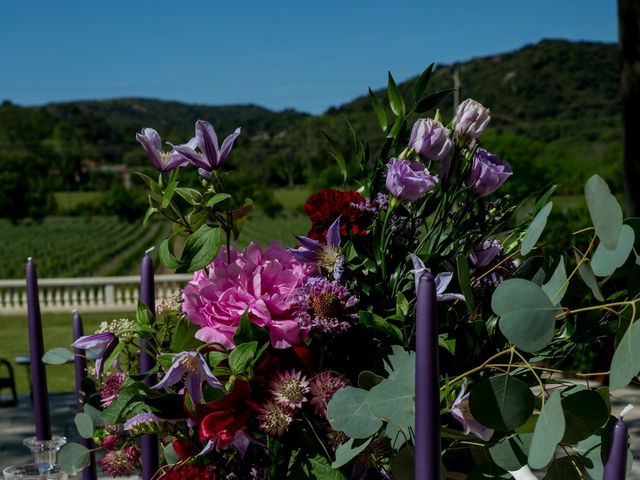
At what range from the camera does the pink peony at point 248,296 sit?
24.9 inches

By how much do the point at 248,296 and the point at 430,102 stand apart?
0.23 metres

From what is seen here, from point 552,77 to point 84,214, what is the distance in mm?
30205

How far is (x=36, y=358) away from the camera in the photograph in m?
0.79

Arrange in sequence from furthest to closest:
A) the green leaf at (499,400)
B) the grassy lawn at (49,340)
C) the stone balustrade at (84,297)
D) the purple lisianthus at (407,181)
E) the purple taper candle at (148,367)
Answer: the stone balustrade at (84,297) → the grassy lawn at (49,340) → the purple taper candle at (148,367) → the purple lisianthus at (407,181) → the green leaf at (499,400)

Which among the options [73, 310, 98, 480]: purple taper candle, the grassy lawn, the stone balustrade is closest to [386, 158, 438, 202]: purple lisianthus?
[73, 310, 98, 480]: purple taper candle

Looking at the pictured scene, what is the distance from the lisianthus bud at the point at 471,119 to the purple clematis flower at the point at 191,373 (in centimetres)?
29

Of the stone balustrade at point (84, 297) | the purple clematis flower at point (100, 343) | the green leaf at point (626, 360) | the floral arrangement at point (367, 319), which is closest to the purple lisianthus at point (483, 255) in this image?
the floral arrangement at point (367, 319)

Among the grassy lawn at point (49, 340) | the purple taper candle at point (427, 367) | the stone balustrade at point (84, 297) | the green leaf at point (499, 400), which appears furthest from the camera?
the stone balustrade at point (84, 297)

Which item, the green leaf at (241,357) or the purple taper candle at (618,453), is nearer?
the purple taper candle at (618,453)

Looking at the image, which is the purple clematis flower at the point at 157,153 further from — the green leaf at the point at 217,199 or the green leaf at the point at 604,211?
the green leaf at the point at 604,211

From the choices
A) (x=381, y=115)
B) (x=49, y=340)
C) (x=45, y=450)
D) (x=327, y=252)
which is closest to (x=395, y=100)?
(x=381, y=115)

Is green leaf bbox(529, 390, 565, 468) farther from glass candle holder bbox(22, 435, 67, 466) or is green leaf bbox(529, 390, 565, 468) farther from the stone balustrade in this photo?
the stone balustrade

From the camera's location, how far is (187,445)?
684mm

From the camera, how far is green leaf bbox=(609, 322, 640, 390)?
0.47 m
